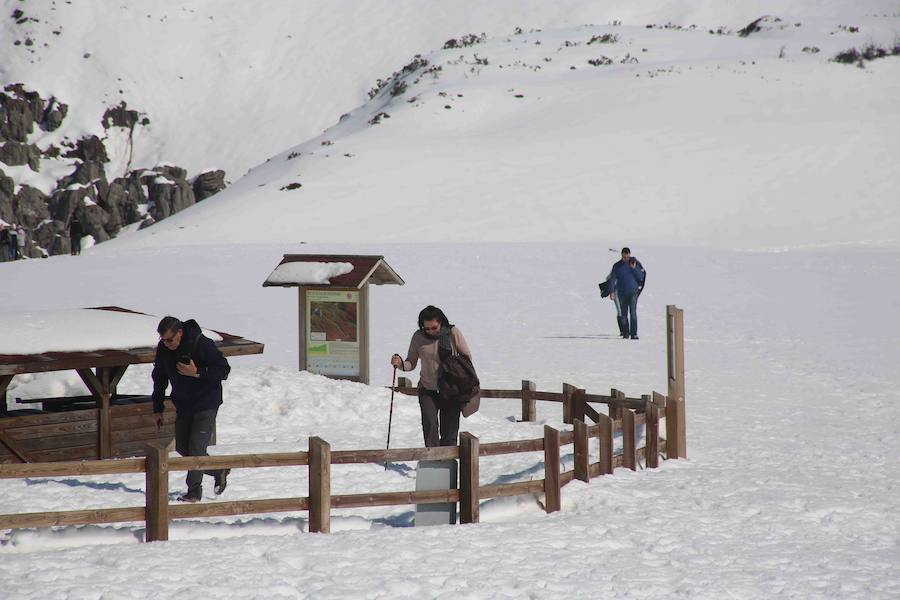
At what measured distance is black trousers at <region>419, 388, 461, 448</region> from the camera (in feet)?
37.1

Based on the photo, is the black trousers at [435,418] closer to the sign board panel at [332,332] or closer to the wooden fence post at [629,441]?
the wooden fence post at [629,441]

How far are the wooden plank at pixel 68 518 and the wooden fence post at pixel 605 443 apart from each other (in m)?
4.80

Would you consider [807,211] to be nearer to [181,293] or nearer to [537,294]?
[537,294]

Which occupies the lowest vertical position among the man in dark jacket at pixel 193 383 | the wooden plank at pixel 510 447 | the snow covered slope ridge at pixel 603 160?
the wooden plank at pixel 510 447

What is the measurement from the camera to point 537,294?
101 feet

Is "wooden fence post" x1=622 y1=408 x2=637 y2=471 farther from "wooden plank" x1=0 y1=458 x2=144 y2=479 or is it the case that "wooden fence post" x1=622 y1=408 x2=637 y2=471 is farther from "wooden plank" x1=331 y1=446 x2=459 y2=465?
"wooden plank" x1=0 y1=458 x2=144 y2=479

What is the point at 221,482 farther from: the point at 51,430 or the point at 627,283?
the point at 627,283

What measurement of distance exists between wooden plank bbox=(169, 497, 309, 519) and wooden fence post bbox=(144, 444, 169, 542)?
0.09m

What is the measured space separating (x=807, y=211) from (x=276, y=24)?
83936 millimetres

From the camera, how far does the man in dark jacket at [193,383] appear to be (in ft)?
33.4

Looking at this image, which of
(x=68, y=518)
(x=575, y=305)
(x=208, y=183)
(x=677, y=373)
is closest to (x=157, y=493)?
(x=68, y=518)

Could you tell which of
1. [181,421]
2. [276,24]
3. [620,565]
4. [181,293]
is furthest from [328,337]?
[276,24]

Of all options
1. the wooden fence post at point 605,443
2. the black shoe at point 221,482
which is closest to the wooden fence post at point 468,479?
the wooden fence post at point 605,443

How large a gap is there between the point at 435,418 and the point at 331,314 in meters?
5.57
